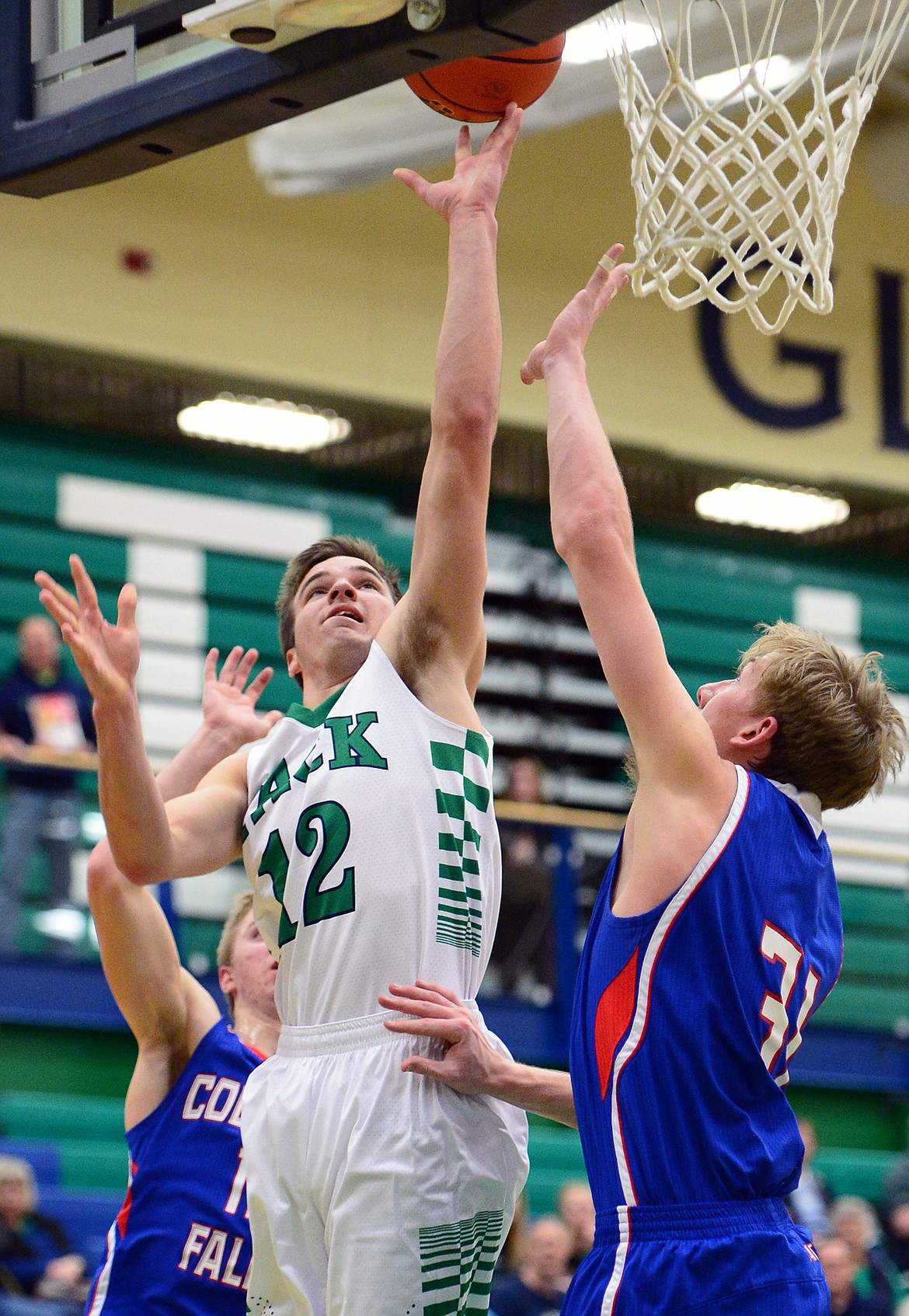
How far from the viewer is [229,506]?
12.7 m

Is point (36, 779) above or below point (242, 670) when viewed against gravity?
below

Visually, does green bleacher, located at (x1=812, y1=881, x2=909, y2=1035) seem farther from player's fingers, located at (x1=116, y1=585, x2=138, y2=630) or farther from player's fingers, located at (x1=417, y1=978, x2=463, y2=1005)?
A: player's fingers, located at (x1=116, y1=585, x2=138, y2=630)

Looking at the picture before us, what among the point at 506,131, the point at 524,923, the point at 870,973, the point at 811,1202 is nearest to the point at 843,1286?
the point at 811,1202

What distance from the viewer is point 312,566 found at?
4.02 meters

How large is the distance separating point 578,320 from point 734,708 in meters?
0.80

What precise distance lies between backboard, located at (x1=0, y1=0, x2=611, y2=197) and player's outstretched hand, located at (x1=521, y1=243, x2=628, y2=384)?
0.49 m

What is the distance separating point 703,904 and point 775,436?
1109 cm

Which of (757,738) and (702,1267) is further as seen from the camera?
(757,738)

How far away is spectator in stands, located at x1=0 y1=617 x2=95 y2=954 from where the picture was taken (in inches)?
369

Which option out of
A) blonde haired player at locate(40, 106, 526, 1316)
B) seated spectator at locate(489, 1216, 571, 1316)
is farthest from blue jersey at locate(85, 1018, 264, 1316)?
seated spectator at locate(489, 1216, 571, 1316)

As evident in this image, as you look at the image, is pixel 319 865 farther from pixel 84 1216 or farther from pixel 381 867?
pixel 84 1216

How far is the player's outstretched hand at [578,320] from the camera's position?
341 centimetres

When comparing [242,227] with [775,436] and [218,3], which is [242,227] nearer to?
[775,436]

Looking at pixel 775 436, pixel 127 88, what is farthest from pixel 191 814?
pixel 775 436
